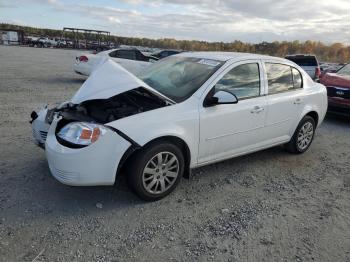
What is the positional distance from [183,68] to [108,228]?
236cm

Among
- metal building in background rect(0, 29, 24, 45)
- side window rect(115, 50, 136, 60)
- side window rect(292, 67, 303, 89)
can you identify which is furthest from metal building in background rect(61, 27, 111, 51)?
side window rect(292, 67, 303, 89)

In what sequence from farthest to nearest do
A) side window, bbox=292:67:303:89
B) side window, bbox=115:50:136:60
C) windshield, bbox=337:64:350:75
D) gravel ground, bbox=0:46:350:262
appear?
1. side window, bbox=115:50:136:60
2. windshield, bbox=337:64:350:75
3. side window, bbox=292:67:303:89
4. gravel ground, bbox=0:46:350:262

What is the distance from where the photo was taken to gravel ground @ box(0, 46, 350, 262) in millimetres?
3027

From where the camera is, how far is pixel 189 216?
3619 millimetres

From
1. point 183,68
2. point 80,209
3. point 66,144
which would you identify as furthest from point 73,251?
point 183,68

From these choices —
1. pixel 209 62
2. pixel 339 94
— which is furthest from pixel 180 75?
pixel 339 94

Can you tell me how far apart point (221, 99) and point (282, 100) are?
4.78 feet

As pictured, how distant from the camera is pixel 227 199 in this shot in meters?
4.07

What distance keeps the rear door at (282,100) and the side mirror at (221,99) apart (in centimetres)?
100

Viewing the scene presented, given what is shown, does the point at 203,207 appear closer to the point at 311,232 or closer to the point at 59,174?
the point at 311,232

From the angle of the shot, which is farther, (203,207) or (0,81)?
(0,81)

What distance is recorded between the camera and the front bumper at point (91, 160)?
133 inches

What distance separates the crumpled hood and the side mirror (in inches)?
19.6

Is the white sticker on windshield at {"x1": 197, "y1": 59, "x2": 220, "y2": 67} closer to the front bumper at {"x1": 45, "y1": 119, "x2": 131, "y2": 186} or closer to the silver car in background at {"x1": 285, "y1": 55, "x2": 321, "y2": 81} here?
the front bumper at {"x1": 45, "y1": 119, "x2": 131, "y2": 186}
